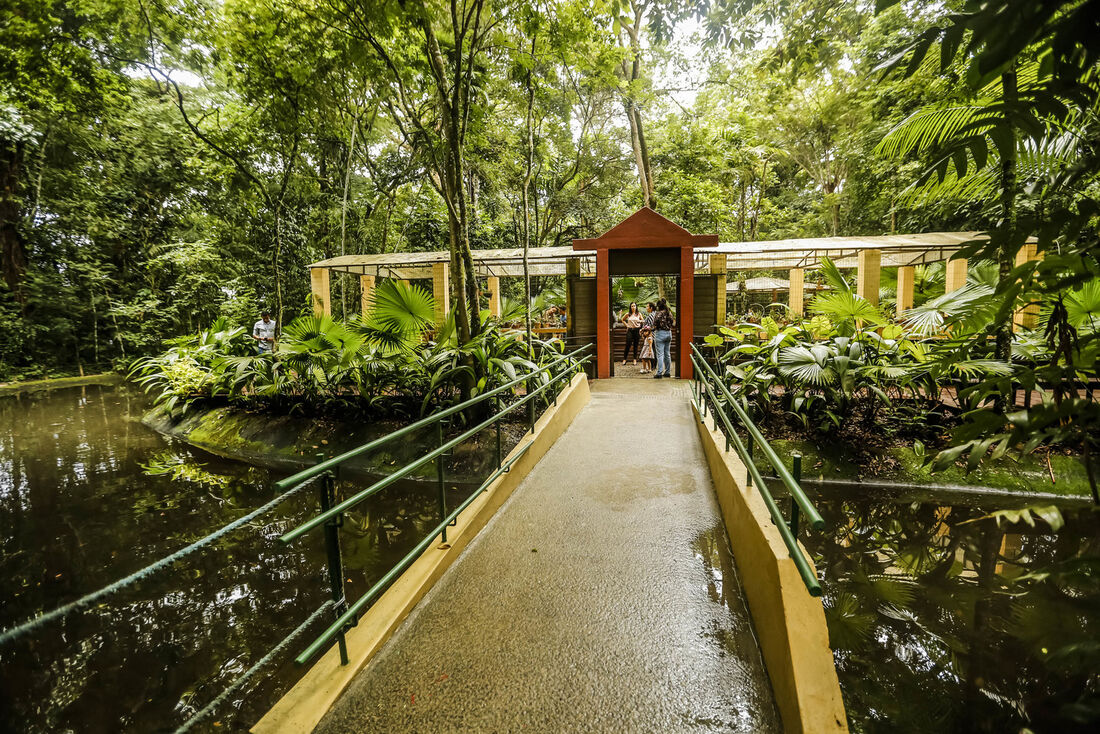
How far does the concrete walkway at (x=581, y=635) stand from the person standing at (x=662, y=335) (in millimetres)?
6079

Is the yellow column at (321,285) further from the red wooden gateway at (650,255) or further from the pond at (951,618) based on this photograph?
the pond at (951,618)

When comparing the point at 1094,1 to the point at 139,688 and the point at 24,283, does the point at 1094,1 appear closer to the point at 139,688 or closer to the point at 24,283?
the point at 139,688

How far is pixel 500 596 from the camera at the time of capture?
314 centimetres

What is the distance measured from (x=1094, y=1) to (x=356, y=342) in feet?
27.0

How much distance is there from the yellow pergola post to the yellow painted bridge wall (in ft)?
25.2

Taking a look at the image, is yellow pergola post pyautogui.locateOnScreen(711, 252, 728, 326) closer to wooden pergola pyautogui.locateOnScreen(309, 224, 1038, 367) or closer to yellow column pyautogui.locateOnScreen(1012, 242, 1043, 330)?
wooden pergola pyautogui.locateOnScreen(309, 224, 1038, 367)

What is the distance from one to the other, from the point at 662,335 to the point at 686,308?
764 millimetres

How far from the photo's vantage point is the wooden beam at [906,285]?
1280cm

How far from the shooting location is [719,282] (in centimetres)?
1055

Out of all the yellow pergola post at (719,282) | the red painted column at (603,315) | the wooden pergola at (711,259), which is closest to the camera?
the wooden pergola at (711,259)

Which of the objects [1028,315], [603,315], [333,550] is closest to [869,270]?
[1028,315]

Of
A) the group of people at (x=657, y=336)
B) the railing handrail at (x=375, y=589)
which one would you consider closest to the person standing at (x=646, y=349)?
the group of people at (x=657, y=336)

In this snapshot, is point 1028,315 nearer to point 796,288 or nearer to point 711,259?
point 796,288

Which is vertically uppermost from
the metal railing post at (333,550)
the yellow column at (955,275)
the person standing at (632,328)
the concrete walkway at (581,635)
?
the yellow column at (955,275)
